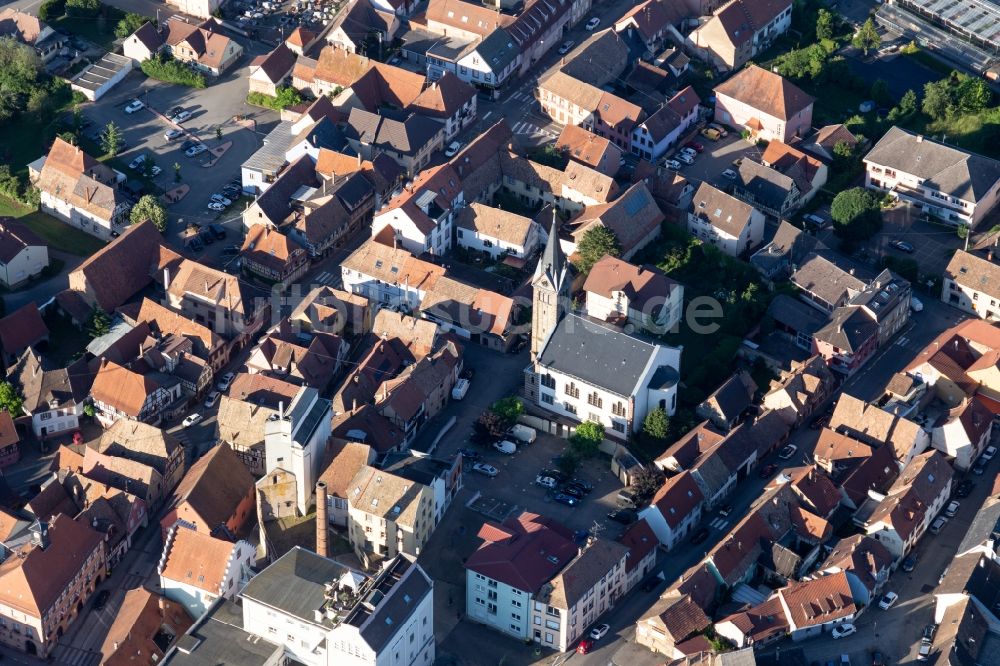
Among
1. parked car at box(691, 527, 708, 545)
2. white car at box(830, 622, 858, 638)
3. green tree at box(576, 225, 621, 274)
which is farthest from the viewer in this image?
green tree at box(576, 225, 621, 274)

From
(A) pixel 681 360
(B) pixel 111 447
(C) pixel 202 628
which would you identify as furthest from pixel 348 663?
(A) pixel 681 360

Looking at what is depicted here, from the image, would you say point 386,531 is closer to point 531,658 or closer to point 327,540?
point 327,540

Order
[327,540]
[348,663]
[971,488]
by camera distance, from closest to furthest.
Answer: [348,663] < [327,540] < [971,488]

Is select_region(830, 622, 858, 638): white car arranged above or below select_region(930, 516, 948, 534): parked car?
below

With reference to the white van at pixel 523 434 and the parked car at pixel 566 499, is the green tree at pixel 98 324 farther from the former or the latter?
the parked car at pixel 566 499

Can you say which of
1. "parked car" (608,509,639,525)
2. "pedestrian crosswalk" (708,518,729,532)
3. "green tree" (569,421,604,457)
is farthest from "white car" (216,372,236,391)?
"pedestrian crosswalk" (708,518,729,532)

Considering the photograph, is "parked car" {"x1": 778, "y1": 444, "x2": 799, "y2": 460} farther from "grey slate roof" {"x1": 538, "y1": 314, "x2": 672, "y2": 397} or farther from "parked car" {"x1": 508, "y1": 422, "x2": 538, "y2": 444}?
"parked car" {"x1": 508, "y1": 422, "x2": 538, "y2": 444}

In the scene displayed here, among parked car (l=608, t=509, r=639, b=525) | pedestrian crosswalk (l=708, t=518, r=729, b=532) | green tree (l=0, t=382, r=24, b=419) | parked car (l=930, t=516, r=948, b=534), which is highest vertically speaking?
parked car (l=930, t=516, r=948, b=534)
